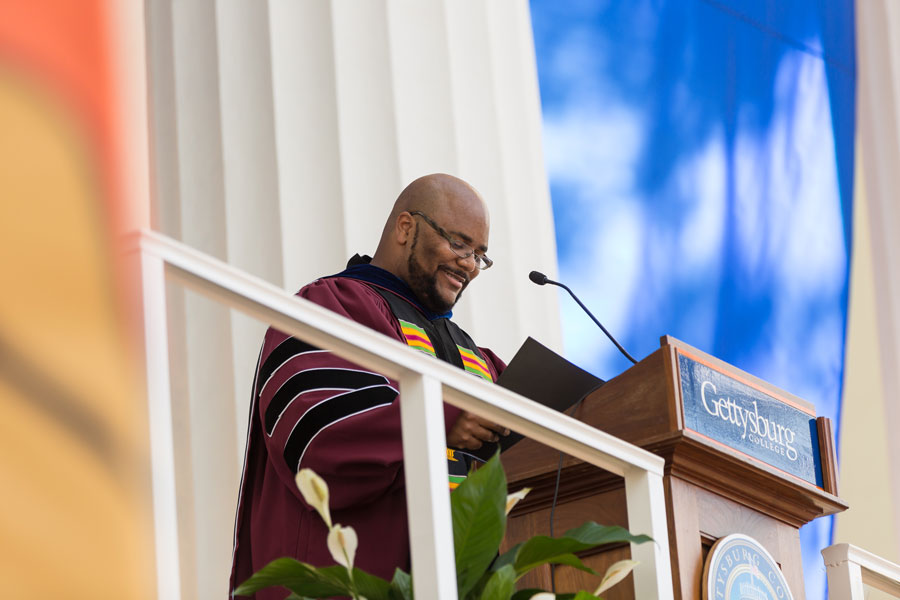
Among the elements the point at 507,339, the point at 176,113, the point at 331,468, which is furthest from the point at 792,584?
the point at 176,113

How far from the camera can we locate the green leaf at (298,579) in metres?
1.88

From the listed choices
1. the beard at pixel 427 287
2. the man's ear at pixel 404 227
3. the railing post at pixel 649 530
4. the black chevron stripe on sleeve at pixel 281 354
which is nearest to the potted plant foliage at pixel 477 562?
the railing post at pixel 649 530

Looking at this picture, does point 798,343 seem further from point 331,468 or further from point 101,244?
point 101,244

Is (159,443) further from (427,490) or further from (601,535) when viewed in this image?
(601,535)

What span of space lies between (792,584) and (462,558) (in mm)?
998

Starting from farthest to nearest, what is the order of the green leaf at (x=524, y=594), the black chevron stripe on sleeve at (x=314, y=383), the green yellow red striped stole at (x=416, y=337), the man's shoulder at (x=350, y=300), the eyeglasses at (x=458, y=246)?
the eyeglasses at (x=458, y=246)
the green yellow red striped stole at (x=416, y=337)
the man's shoulder at (x=350, y=300)
the black chevron stripe on sleeve at (x=314, y=383)
the green leaf at (x=524, y=594)

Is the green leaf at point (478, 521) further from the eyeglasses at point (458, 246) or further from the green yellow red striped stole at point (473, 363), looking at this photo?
the eyeglasses at point (458, 246)

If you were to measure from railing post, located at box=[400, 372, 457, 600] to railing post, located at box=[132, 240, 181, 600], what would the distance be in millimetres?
505

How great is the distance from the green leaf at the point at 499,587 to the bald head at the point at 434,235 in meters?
1.59

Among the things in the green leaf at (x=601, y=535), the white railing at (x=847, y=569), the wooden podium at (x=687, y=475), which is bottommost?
→ the green leaf at (x=601, y=535)

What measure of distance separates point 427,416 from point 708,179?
4732 millimetres

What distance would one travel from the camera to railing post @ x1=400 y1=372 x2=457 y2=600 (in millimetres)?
1902

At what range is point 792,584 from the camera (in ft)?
8.91

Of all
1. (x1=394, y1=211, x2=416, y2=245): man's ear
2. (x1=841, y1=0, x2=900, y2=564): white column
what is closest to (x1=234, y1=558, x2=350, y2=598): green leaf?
(x1=394, y1=211, x2=416, y2=245): man's ear
